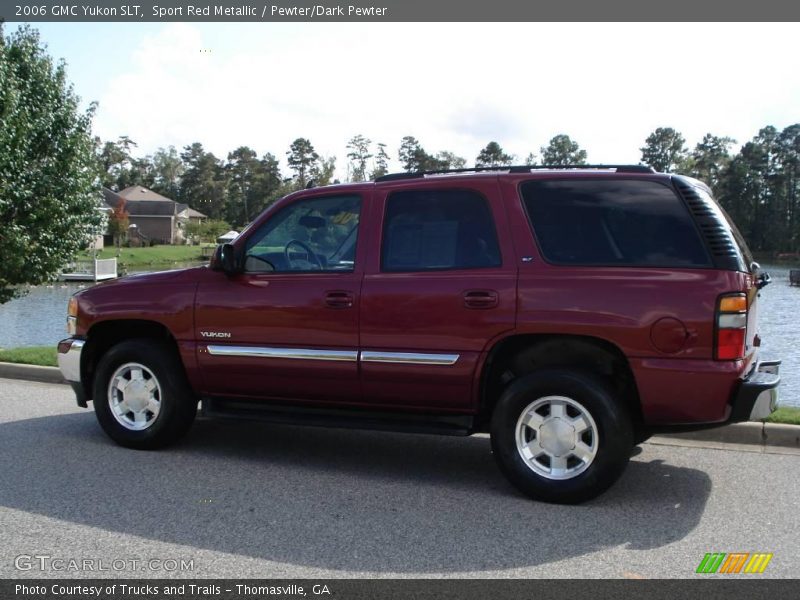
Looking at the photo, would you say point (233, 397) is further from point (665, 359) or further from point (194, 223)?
point (194, 223)

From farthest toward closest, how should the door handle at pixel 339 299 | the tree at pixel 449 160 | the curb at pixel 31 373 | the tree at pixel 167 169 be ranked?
the tree at pixel 167 169 < the tree at pixel 449 160 < the curb at pixel 31 373 < the door handle at pixel 339 299

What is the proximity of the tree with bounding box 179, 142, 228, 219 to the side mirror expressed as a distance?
116 m

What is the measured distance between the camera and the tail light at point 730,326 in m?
4.86

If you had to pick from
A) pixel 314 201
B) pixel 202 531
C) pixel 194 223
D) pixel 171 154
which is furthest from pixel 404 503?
pixel 171 154

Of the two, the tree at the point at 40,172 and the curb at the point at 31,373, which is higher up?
the tree at the point at 40,172

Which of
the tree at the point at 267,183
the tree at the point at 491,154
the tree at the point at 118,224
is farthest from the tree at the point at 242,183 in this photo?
the tree at the point at 491,154

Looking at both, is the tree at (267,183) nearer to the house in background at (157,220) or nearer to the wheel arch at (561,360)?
the house in background at (157,220)

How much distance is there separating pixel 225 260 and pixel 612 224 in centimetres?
273

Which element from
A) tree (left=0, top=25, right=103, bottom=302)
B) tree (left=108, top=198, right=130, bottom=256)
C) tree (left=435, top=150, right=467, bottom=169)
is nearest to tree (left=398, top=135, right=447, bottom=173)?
tree (left=435, top=150, right=467, bottom=169)

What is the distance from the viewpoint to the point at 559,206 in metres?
5.43

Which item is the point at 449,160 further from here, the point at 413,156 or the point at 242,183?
the point at 242,183

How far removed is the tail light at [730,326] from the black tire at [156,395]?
153 inches

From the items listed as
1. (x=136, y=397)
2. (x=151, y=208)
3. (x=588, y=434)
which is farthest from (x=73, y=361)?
(x=151, y=208)

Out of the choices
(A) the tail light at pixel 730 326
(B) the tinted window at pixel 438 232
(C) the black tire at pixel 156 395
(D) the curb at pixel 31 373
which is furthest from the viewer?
(D) the curb at pixel 31 373
